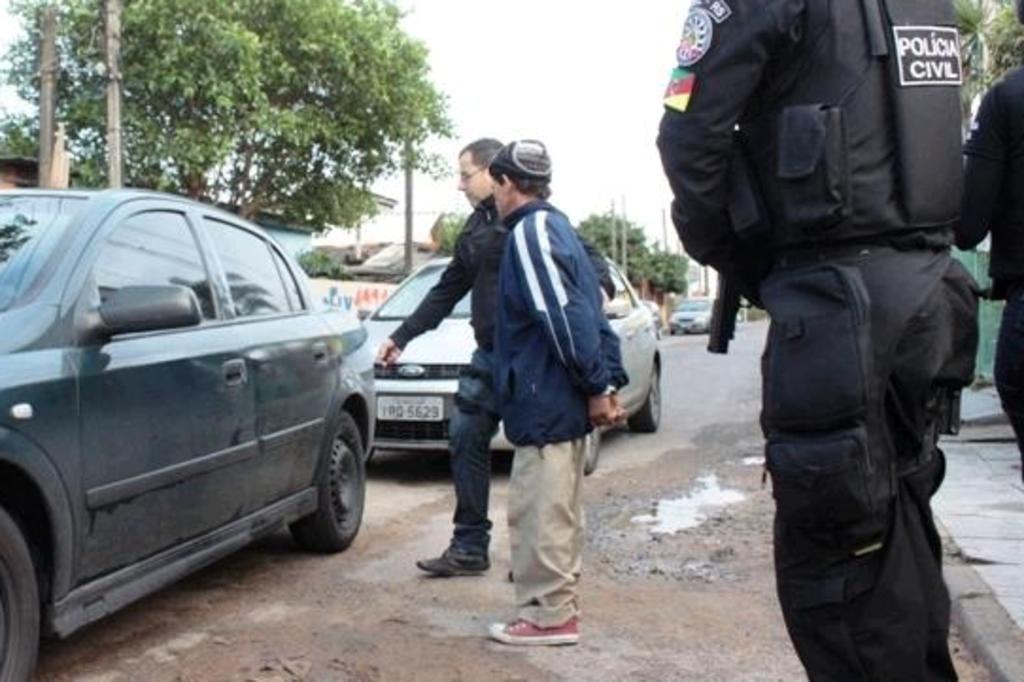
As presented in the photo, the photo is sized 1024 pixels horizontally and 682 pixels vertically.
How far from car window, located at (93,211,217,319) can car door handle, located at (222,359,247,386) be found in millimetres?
210

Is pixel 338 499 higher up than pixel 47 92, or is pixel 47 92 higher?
pixel 47 92

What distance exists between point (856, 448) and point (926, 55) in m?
0.82

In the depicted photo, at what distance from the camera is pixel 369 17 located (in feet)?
72.4

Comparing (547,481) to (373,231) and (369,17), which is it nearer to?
(369,17)

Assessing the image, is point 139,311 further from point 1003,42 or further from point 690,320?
point 690,320

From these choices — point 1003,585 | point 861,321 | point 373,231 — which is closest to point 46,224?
point 861,321

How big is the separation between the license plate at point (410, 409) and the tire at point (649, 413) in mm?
2842

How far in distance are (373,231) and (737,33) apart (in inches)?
2243

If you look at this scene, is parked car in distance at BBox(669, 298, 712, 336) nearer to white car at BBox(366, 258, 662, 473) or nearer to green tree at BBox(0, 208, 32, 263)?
white car at BBox(366, 258, 662, 473)

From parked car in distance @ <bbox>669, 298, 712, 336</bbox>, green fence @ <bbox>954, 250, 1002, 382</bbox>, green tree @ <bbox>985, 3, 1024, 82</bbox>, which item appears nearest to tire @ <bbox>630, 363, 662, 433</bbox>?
green fence @ <bbox>954, 250, 1002, 382</bbox>

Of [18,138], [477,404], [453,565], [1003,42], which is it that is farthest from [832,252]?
[18,138]

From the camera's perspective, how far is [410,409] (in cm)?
711

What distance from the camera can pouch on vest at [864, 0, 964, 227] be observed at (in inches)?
87.9

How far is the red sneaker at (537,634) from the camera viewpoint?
3.96m
